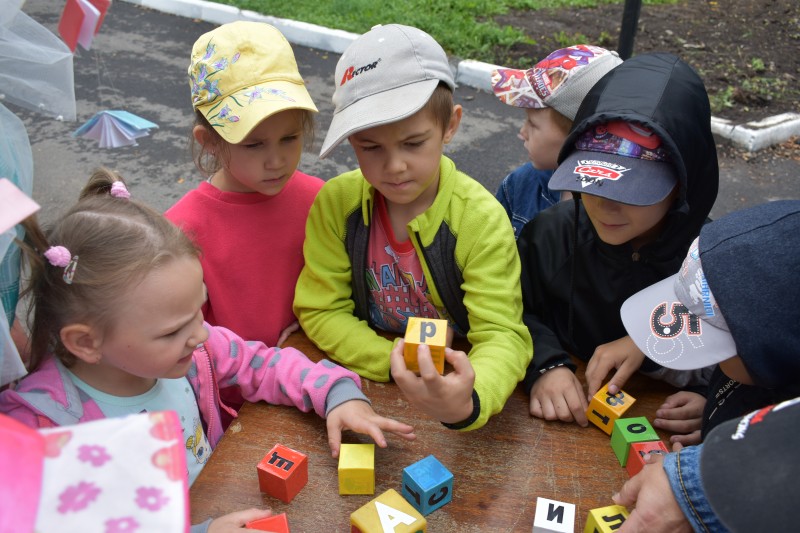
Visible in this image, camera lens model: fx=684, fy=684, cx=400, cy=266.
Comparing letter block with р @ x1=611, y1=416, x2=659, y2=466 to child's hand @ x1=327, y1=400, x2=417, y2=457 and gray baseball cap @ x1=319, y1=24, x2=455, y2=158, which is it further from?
gray baseball cap @ x1=319, y1=24, x2=455, y2=158

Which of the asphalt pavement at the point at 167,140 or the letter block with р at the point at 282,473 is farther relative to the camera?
the asphalt pavement at the point at 167,140

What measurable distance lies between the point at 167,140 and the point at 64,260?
4.38 metres

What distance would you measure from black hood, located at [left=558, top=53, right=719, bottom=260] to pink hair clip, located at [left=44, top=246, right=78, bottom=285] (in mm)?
1228

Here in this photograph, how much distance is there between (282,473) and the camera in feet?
4.50

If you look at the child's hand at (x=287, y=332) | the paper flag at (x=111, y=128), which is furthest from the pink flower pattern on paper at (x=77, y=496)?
the paper flag at (x=111, y=128)

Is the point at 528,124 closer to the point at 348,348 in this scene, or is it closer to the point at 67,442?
the point at 348,348

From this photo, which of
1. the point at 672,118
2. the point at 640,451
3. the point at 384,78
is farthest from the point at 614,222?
the point at 384,78

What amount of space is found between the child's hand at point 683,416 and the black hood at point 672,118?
37cm

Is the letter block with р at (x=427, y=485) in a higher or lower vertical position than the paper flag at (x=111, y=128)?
lower

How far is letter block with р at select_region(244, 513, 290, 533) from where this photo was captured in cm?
130

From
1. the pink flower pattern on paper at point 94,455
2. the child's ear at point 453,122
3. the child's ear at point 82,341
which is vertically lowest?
the child's ear at point 82,341

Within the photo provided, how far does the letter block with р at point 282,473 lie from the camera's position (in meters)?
1.38

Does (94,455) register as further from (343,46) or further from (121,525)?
(343,46)

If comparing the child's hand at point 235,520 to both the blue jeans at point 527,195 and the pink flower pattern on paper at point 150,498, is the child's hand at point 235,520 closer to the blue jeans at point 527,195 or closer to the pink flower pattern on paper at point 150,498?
the pink flower pattern on paper at point 150,498
